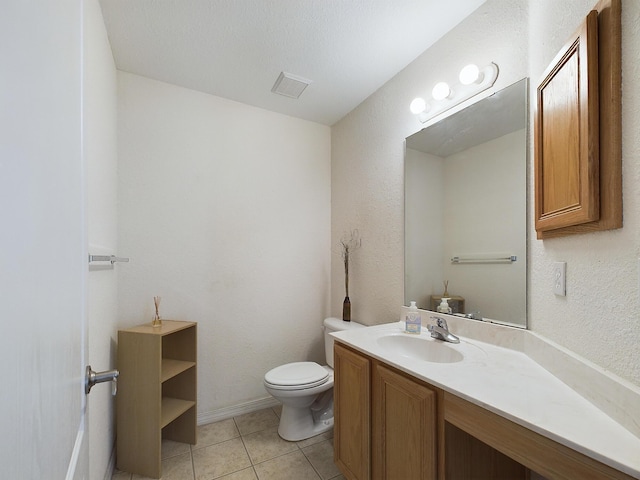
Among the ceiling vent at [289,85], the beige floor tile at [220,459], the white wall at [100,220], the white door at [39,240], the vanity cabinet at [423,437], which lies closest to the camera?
the white door at [39,240]

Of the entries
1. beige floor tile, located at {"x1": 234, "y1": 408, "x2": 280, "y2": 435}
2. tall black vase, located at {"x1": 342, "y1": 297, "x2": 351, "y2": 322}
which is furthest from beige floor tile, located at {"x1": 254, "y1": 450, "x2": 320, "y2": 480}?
tall black vase, located at {"x1": 342, "y1": 297, "x2": 351, "y2": 322}

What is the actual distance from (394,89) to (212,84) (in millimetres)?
1312


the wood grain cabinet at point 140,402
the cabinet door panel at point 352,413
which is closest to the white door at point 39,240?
the cabinet door panel at point 352,413

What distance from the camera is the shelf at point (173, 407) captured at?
1.78 m

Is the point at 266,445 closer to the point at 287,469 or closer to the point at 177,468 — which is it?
the point at 287,469

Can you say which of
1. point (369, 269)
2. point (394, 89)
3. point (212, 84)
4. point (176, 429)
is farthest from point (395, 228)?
point (176, 429)

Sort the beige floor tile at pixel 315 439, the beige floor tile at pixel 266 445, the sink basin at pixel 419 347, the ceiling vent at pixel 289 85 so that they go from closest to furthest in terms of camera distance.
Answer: the sink basin at pixel 419 347, the beige floor tile at pixel 266 445, the beige floor tile at pixel 315 439, the ceiling vent at pixel 289 85

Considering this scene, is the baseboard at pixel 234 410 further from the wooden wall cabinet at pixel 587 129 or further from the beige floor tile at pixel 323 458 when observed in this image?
the wooden wall cabinet at pixel 587 129

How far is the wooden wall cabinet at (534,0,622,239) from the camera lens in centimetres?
76

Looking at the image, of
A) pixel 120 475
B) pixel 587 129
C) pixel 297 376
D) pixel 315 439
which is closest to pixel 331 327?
pixel 297 376

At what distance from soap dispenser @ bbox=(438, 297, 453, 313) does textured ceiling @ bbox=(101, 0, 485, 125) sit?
152 centimetres

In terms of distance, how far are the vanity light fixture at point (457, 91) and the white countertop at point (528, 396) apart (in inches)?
50.1

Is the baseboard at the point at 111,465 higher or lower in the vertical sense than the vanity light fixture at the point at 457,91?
lower

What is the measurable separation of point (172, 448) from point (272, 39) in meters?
2.61
